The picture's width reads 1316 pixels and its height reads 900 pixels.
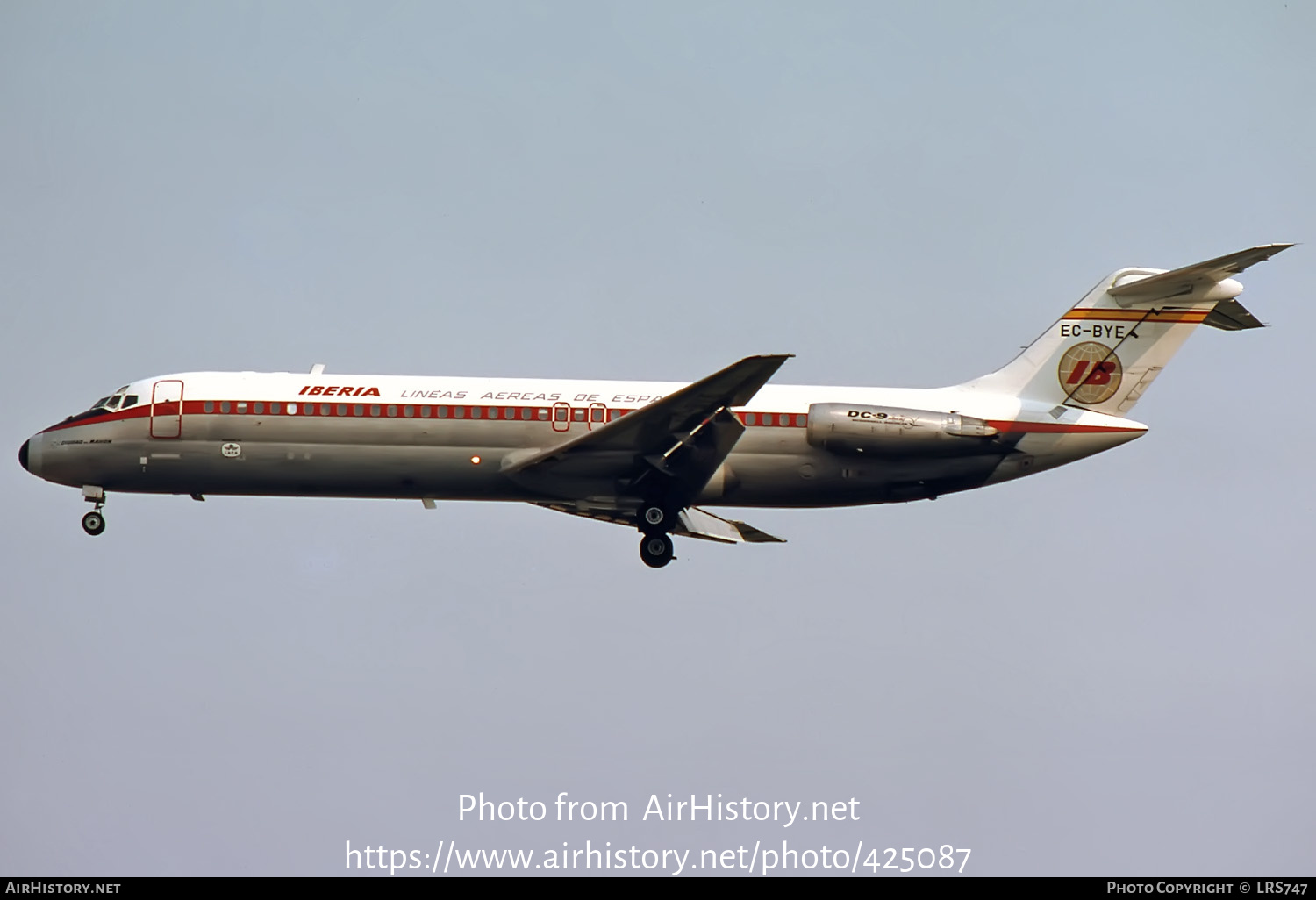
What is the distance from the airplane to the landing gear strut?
0.02m

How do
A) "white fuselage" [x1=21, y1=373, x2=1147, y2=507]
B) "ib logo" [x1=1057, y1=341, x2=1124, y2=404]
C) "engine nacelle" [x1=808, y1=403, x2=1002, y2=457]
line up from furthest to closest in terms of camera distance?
1. "ib logo" [x1=1057, y1=341, x2=1124, y2=404]
2. "white fuselage" [x1=21, y1=373, x2=1147, y2=507]
3. "engine nacelle" [x1=808, y1=403, x2=1002, y2=457]

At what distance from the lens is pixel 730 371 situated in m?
30.5

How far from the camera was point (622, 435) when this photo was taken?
105 ft

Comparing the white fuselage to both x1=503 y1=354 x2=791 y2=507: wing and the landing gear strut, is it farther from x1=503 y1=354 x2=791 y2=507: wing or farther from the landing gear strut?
the landing gear strut

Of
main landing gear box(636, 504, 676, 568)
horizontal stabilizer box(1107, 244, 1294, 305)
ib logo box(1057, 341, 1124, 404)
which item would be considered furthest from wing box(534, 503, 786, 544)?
horizontal stabilizer box(1107, 244, 1294, 305)

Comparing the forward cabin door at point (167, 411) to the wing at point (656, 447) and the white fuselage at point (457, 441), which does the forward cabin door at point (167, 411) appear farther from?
the wing at point (656, 447)

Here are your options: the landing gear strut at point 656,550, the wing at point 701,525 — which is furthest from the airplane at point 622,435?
the wing at point 701,525

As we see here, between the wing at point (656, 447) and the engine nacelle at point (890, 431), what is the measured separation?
1593 mm

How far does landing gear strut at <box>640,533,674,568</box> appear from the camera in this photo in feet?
111

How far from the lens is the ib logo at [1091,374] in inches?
1332

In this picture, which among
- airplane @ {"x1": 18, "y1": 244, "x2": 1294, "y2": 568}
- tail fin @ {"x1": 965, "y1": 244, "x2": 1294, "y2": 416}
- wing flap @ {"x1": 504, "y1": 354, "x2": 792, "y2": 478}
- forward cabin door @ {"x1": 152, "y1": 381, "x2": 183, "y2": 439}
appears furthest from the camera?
tail fin @ {"x1": 965, "y1": 244, "x2": 1294, "y2": 416}
